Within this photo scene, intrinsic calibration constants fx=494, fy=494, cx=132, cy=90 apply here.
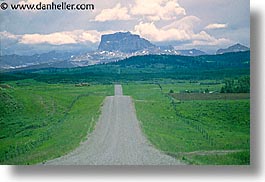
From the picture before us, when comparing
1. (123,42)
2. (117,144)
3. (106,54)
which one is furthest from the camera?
(106,54)

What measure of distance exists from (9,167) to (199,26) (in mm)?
2368

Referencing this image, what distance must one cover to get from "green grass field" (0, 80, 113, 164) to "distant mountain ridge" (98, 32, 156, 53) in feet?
1.52

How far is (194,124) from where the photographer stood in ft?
16.2

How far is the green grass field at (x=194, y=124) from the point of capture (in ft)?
15.8

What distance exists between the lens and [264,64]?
15.5 feet

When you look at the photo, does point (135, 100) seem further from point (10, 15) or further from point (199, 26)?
point (10, 15)

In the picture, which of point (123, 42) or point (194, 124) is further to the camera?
point (123, 42)

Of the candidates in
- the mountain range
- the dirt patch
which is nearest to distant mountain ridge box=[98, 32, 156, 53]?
the mountain range

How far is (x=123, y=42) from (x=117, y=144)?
106 cm

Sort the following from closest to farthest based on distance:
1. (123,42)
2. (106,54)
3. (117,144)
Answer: (117,144), (123,42), (106,54)

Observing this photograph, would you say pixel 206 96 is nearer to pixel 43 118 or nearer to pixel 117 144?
pixel 117 144

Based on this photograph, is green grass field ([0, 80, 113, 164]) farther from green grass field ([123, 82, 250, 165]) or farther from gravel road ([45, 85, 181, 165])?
green grass field ([123, 82, 250, 165])

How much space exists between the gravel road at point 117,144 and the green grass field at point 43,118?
0.26 feet

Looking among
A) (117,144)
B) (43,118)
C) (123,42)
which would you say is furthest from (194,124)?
(43,118)
